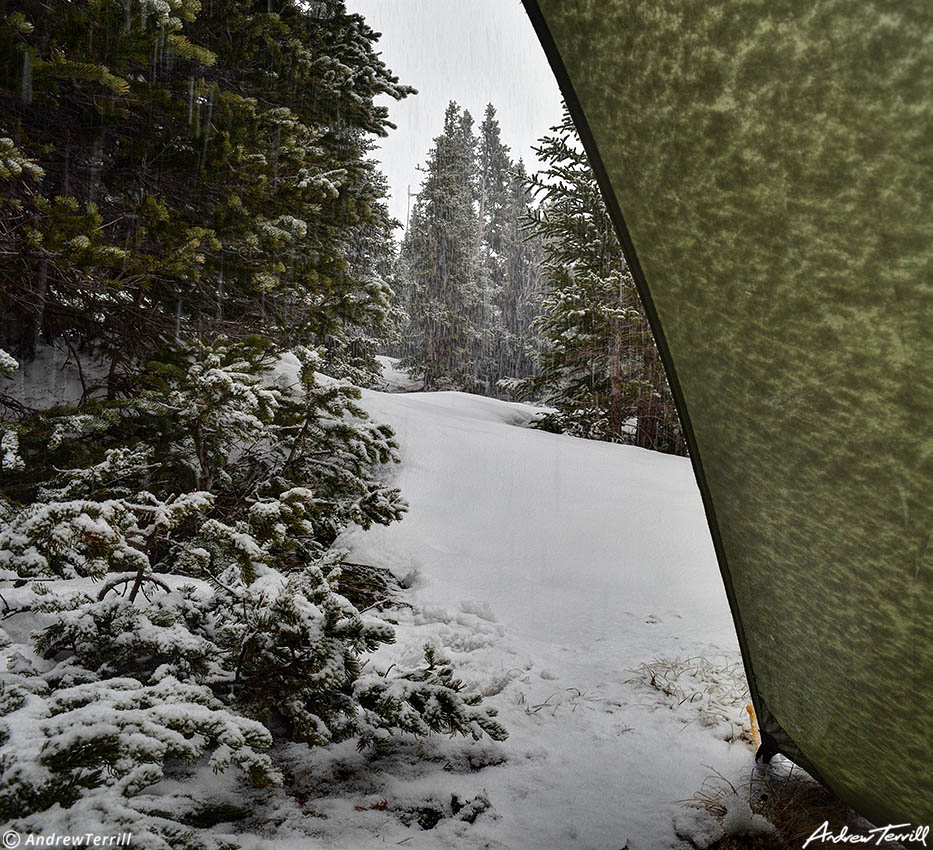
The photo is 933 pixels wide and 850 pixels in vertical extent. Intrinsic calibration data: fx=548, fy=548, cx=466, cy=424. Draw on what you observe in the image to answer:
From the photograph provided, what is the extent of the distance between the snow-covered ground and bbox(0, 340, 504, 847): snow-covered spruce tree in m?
0.24

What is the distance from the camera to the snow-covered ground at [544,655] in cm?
182

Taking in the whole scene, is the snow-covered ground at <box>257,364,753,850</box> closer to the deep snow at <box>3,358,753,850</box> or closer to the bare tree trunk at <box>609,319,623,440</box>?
the deep snow at <box>3,358,753,850</box>

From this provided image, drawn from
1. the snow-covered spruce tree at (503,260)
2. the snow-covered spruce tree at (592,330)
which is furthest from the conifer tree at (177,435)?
the snow-covered spruce tree at (503,260)

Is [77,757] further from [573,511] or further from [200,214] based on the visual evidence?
[573,511]

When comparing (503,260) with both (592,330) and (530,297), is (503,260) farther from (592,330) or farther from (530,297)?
A: (592,330)

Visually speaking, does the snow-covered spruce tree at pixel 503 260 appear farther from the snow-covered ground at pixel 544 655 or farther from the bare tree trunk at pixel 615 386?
the snow-covered ground at pixel 544 655

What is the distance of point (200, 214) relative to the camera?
398 cm

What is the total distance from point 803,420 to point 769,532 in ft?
1.06
